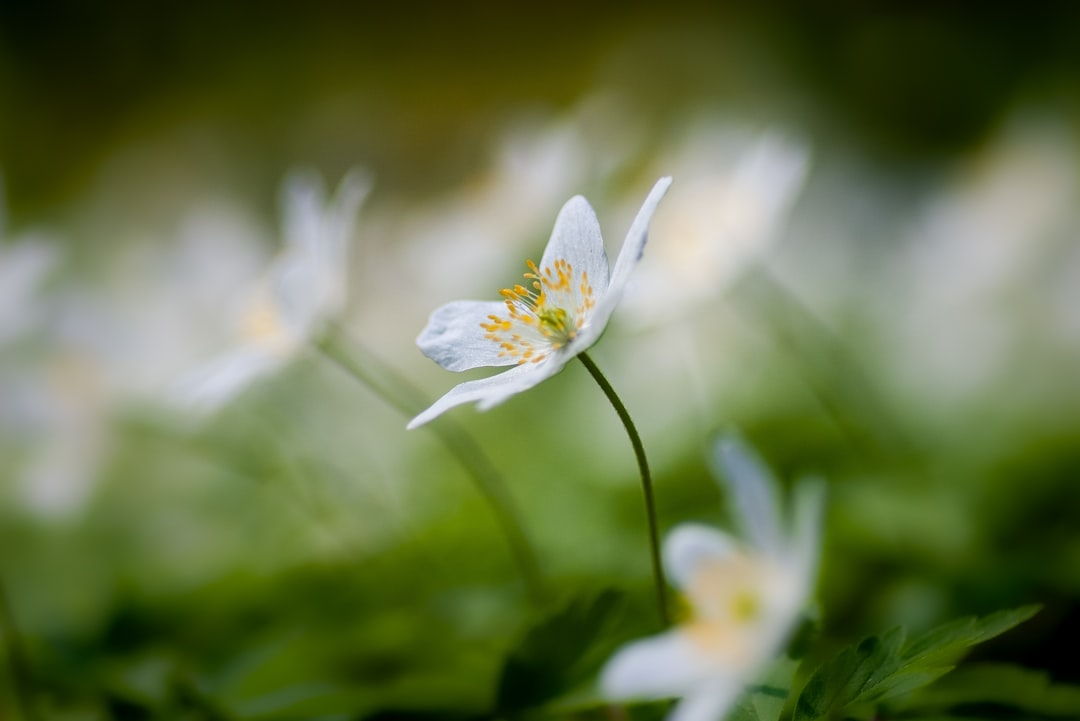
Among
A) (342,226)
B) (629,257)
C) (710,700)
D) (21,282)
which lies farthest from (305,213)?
(710,700)

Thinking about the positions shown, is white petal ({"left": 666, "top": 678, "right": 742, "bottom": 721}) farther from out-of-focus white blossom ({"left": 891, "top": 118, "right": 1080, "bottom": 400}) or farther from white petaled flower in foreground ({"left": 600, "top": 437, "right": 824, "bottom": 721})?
out-of-focus white blossom ({"left": 891, "top": 118, "right": 1080, "bottom": 400})

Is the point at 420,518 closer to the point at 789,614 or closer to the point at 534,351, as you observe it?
the point at 534,351

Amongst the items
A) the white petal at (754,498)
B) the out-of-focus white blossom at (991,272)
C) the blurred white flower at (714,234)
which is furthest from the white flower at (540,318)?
the out-of-focus white blossom at (991,272)

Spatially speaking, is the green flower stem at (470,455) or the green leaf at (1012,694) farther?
the green flower stem at (470,455)

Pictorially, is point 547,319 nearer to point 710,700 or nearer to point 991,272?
point 710,700

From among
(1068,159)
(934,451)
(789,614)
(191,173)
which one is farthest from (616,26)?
(789,614)

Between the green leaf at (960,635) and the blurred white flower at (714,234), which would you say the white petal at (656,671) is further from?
the blurred white flower at (714,234)

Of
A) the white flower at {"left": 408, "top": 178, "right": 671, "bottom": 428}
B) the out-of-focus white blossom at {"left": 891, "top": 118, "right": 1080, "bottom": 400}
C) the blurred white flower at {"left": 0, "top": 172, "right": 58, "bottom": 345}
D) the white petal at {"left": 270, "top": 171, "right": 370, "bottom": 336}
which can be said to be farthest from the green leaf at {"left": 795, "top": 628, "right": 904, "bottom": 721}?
the out-of-focus white blossom at {"left": 891, "top": 118, "right": 1080, "bottom": 400}
